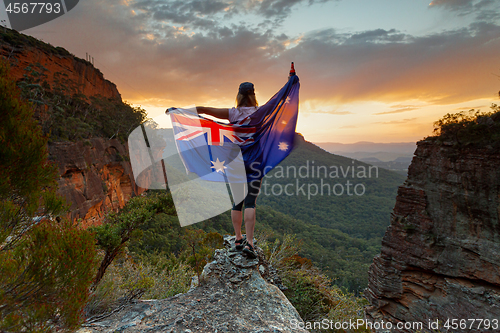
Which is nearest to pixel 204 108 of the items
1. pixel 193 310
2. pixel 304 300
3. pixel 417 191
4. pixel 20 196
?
pixel 20 196

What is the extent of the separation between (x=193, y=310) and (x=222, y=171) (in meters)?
1.74

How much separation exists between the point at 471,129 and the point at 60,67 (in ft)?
133

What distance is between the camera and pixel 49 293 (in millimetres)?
1481

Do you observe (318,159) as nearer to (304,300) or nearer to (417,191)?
(417,191)

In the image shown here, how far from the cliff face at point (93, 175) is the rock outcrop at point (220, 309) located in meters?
11.8

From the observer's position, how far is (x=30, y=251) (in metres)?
1.49

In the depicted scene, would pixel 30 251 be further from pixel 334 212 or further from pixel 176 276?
pixel 334 212

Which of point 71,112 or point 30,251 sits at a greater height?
point 71,112

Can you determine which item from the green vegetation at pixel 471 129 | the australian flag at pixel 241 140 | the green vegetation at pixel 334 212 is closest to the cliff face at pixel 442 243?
the green vegetation at pixel 471 129

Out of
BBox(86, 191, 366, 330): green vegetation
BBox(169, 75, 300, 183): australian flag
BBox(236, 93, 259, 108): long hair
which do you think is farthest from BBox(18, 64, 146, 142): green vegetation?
BBox(236, 93, 259, 108): long hair

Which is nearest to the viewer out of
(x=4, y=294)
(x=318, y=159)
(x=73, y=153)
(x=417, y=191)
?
(x=4, y=294)

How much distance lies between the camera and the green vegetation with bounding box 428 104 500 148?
9.59m

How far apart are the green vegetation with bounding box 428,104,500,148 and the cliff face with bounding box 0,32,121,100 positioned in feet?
83.0

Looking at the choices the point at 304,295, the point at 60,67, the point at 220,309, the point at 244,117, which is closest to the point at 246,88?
the point at 244,117
